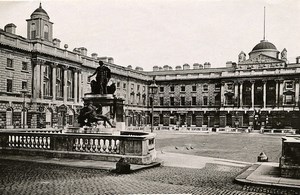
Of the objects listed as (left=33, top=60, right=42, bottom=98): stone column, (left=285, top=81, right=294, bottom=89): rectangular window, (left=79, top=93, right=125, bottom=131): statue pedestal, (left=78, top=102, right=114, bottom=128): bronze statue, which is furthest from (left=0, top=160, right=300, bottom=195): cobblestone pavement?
(left=285, top=81, right=294, bottom=89): rectangular window

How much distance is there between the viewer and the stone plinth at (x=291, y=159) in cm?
953

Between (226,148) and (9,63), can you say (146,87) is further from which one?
(226,148)

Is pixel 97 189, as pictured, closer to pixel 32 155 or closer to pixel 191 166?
pixel 191 166

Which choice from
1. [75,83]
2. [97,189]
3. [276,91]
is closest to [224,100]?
[276,91]

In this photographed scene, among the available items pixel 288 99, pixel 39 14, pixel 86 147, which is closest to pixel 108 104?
pixel 86 147

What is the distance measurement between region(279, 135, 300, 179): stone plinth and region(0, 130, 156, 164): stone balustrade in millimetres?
4501

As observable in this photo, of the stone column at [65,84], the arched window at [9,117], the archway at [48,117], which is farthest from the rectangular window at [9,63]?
the stone column at [65,84]

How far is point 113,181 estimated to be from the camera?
890cm

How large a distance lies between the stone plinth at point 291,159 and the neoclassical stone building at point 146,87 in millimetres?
31295

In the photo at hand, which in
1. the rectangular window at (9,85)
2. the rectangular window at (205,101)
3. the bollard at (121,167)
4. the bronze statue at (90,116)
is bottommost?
the bollard at (121,167)

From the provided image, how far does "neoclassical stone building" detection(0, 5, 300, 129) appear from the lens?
39938 millimetres

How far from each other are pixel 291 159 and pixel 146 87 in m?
64.2

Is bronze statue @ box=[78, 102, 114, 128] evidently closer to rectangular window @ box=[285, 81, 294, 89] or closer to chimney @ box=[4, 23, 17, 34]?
chimney @ box=[4, 23, 17, 34]

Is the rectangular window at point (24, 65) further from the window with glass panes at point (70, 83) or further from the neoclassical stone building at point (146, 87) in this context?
the window with glass panes at point (70, 83)
